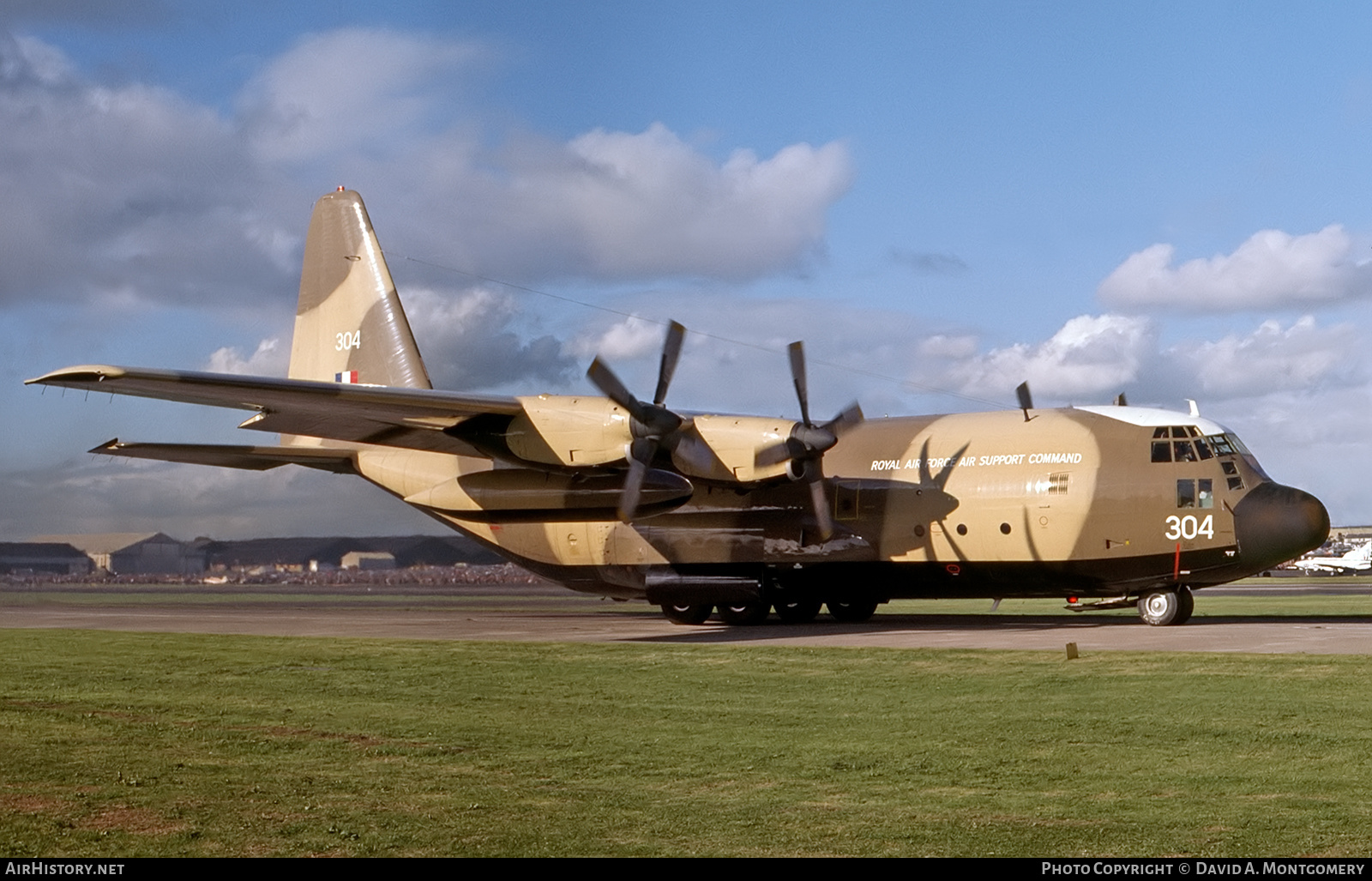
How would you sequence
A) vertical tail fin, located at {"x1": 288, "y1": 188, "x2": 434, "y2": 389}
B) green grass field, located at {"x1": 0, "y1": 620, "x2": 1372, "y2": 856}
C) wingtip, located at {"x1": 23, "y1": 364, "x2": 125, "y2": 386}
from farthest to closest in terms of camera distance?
vertical tail fin, located at {"x1": 288, "y1": 188, "x2": 434, "y2": 389}, wingtip, located at {"x1": 23, "y1": 364, "x2": 125, "y2": 386}, green grass field, located at {"x1": 0, "y1": 620, "x2": 1372, "y2": 856}

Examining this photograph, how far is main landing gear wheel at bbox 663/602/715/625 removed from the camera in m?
28.8

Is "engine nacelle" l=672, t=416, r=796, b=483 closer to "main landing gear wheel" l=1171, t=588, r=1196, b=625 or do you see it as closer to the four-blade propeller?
the four-blade propeller

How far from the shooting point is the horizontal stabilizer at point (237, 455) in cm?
2883

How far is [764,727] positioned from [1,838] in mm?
6654

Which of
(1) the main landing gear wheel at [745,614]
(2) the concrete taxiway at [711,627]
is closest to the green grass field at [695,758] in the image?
(2) the concrete taxiway at [711,627]

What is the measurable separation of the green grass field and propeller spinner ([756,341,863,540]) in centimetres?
667

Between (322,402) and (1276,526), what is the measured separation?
17.3 m

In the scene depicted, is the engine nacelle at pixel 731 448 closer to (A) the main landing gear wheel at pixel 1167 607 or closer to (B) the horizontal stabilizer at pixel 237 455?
(A) the main landing gear wheel at pixel 1167 607

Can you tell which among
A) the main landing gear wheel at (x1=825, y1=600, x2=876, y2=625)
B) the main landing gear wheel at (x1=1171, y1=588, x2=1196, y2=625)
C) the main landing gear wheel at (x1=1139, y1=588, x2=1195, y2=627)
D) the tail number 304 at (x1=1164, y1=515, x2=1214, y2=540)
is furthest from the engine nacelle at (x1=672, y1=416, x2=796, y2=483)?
the main landing gear wheel at (x1=1171, y1=588, x2=1196, y2=625)

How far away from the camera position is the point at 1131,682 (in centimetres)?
1545

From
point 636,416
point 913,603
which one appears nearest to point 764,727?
point 636,416

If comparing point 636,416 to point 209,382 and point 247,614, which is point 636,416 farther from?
point 247,614

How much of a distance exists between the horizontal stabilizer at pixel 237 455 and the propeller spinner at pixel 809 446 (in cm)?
1171

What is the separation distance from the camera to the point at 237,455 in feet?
97.8
